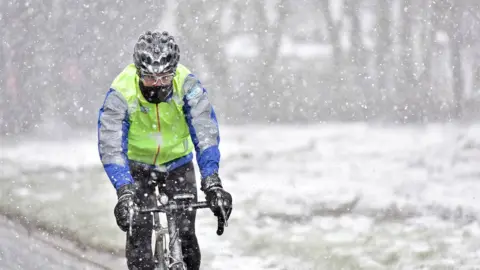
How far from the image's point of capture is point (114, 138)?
16.3ft

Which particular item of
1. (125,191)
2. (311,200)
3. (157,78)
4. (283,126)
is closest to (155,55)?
(157,78)

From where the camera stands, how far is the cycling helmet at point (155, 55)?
4.69 metres

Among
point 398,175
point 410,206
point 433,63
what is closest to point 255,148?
point 398,175

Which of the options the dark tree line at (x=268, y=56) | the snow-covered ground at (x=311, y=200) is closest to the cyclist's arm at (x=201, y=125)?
the snow-covered ground at (x=311, y=200)

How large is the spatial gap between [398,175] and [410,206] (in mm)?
3575

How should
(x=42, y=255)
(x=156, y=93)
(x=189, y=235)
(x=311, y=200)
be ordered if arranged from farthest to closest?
1. (x=311, y=200)
2. (x=42, y=255)
3. (x=189, y=235)
4. (x=156, y=93)

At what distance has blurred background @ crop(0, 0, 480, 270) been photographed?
370 inches

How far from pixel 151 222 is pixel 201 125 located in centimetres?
72

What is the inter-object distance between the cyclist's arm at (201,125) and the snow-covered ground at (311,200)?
10.8ft

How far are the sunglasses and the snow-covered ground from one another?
3.64m

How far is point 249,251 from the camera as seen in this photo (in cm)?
884

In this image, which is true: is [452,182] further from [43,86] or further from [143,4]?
[43,86]

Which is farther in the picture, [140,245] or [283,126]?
[283,126]

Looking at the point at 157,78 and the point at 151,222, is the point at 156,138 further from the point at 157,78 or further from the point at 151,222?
the point at 157,78
